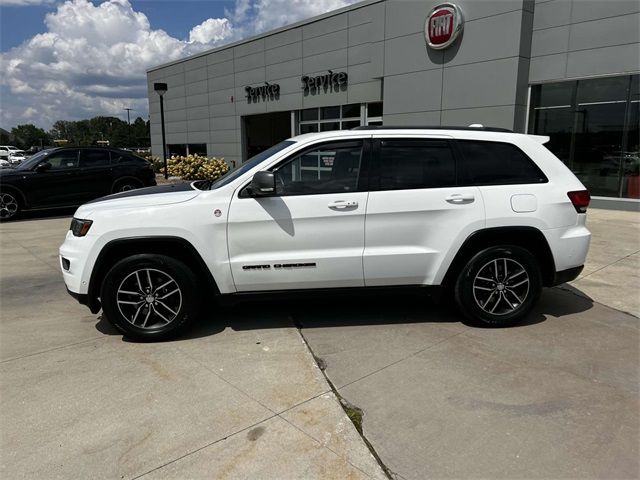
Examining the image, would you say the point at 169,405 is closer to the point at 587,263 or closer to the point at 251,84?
the point at 587,263

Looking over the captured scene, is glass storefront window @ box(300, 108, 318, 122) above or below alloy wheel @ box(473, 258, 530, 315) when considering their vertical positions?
above

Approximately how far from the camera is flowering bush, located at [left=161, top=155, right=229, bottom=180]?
62.6ft

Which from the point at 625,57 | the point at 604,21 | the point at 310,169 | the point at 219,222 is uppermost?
the point at 604,21

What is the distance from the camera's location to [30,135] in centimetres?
12519

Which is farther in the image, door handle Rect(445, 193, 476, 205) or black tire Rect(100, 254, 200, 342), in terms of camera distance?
door handle Rect(445, 193, 476, 205)

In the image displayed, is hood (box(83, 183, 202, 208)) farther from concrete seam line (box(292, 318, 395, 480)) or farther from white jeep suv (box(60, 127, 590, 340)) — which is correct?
concrete seam line (box(292, 318, 395, 480))

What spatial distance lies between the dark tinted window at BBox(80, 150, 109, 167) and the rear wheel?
166 centimetres

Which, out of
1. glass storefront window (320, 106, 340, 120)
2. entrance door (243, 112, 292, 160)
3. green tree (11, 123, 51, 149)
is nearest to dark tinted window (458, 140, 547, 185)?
glass storefront window (320, 106, 340, 120)

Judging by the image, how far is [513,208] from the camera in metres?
4.30

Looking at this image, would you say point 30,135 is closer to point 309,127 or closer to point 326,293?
point 309,127

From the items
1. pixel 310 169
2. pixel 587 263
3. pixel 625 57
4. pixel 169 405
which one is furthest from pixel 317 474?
pixel 625 57

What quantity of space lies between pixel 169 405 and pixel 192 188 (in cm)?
212

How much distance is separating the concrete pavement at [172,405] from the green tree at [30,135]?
13211 cm

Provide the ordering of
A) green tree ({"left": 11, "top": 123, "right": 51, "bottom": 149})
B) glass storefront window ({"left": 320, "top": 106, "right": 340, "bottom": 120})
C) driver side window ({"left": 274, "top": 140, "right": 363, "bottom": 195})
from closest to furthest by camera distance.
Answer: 1. driver side window ({"left": 274, "top": 140, "right": 363, "bottom": 195})
2. glass storefront window ({"left": 320, "top": 106, "right": 340, "bottom": 120})
3. green tree ({"left": 11, "top": 123, "right": 51, "bottom": 149})
